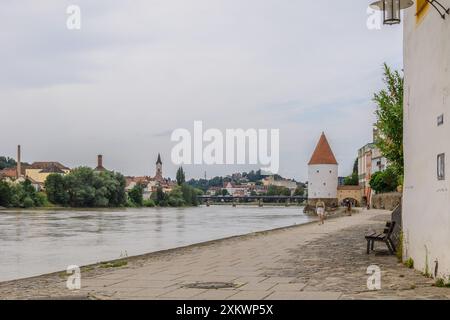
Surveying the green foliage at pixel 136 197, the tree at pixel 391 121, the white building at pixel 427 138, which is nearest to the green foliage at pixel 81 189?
the green foliage at pixel 136 197

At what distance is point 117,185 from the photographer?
373 ft

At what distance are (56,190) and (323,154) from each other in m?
46.6

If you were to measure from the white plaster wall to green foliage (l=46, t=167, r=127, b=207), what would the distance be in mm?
35410

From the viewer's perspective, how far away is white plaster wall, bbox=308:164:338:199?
110250 mm

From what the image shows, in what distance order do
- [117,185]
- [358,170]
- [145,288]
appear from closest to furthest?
1. [145,288]
2. [117,185]
3. [358,170]

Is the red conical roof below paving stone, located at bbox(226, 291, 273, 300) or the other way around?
the other way around

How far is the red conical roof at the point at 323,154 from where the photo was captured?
11150 cm

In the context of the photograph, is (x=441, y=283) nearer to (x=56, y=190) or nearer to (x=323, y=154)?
(x=56, y=190)

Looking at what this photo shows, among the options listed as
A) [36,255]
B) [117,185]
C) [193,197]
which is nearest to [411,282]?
[36,255]

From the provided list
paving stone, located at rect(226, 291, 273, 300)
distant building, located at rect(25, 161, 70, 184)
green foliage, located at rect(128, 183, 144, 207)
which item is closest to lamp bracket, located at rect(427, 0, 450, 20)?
paving stone, located at rect(226, 291, 273, 300)

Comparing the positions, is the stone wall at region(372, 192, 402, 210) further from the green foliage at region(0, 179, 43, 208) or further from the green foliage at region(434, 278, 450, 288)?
the green foliage at region(0, 179, 43, 208)

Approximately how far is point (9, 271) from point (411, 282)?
43.1 feet

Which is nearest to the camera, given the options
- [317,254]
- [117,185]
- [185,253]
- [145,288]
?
[145,288]
